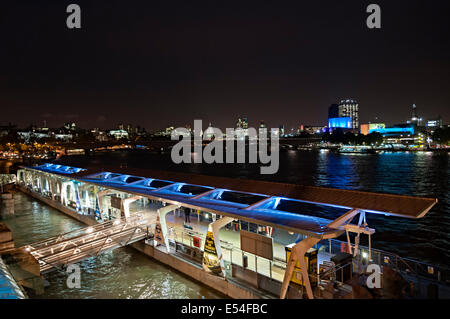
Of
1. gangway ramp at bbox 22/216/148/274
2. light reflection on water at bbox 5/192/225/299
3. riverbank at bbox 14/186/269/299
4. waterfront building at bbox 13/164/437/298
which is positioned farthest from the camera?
gangway ramp at bbox 22/216/148/274

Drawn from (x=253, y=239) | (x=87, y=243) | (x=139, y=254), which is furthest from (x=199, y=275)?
(x=87, y=243)

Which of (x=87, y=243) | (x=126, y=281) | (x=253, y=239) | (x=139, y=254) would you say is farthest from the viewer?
(x=139, y=254)

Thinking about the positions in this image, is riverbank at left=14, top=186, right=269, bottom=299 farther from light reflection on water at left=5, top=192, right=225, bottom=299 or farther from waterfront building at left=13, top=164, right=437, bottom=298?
light reflection on water at left=5, top=192, right=225, bottom=299

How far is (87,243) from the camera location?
13789 millimetres

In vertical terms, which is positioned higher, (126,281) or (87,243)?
(87,243)

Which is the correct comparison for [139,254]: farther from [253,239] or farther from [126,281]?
[253,239]

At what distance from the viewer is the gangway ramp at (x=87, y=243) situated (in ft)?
41.8

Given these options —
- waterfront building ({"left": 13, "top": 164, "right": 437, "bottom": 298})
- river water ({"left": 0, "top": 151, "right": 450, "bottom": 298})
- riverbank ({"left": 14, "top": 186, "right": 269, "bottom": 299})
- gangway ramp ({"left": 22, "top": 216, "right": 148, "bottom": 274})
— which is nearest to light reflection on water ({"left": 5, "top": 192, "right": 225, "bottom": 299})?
river water ({"left": 0, "top": 151, "right": 450, "bottom": 298})

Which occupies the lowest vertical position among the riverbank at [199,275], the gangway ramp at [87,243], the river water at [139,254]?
the river water at [139,254]

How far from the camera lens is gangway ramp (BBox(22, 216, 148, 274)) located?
41.8 feet

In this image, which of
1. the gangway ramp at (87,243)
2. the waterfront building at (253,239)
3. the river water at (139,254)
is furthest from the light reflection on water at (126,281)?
the gangway ramp at (87,243)

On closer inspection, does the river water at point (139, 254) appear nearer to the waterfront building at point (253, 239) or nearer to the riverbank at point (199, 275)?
the riverbank at point (199, 275)
